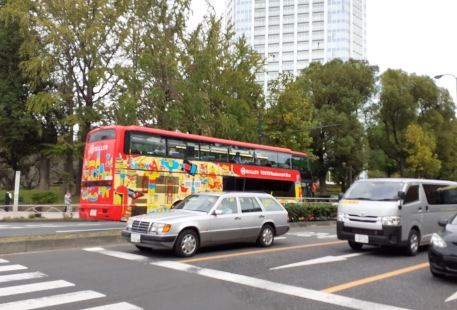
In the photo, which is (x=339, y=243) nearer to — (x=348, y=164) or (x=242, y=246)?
(x=242, y=246)

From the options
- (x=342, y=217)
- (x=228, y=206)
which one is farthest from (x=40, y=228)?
(x=342, y=217)

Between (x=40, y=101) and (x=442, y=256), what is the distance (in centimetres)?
3406

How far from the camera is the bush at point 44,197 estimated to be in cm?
3344

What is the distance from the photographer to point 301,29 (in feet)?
455

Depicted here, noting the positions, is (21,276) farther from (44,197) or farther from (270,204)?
(44,197)

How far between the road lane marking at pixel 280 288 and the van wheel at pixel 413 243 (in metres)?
5.34

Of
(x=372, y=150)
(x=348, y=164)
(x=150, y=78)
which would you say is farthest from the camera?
(x=372, y=150)

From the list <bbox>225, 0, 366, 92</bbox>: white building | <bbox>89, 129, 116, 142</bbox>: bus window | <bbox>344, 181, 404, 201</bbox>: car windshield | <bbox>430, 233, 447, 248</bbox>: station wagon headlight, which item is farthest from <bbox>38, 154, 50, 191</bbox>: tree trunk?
<bbox>225, 0, 366, 92</bbox>: white building

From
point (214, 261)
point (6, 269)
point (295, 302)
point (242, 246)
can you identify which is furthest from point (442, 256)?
point (6, 269)

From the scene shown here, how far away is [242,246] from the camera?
1262 cm

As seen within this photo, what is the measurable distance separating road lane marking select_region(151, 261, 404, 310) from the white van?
4.40 metres

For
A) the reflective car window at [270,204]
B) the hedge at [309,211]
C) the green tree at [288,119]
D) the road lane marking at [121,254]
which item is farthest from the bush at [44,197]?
the reflective car window at [270,204]

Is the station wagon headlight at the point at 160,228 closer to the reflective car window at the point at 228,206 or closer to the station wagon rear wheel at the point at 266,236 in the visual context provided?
the reflective car window at the point at 228,206

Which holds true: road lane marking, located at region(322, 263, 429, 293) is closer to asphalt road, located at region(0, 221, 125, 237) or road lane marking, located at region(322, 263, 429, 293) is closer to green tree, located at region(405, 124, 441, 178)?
asphalt road, located at region(0, 221, 125, 237)
